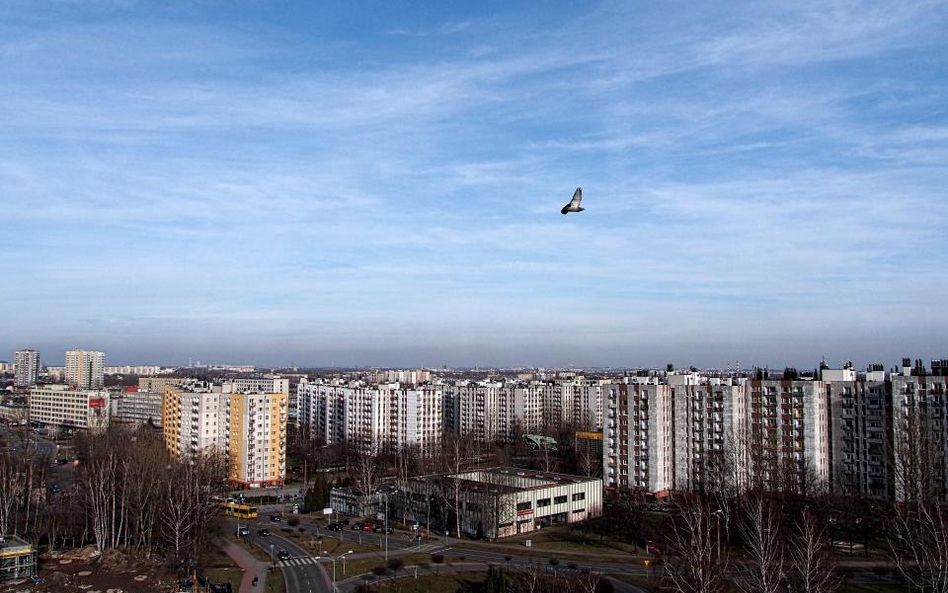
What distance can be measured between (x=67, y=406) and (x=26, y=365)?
9455 cm

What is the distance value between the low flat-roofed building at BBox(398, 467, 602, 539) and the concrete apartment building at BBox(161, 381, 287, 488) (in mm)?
23186

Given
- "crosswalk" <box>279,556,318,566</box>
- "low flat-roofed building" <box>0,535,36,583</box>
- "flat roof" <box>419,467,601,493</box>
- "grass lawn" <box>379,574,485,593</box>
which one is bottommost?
"crosswalk" <box>279,556,318,566</box>

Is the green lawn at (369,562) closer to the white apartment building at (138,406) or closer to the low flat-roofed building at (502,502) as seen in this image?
the low flat-roofed building at (502,502)

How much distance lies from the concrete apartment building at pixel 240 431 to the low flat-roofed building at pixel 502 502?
76.1 feet

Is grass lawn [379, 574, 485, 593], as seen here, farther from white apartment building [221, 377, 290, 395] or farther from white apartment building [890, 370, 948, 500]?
white apartment building [221, 377, 290, 395]

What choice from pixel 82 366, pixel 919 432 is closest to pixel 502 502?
pixel 919 432

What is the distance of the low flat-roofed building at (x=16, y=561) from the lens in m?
32.0

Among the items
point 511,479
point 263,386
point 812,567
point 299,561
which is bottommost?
point 299,561

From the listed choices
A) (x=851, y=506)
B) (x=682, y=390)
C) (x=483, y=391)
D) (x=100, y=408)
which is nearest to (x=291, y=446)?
(x=483, y=391)

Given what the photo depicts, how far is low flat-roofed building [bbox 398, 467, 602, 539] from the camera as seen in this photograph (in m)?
42.1

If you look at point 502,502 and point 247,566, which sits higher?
point 502,502

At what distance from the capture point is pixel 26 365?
190m

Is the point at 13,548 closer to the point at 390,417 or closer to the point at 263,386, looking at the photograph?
the point at 390,417

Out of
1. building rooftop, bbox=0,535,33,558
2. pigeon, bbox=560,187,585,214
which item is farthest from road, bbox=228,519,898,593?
pigeon, bbox=560,187,585,214
